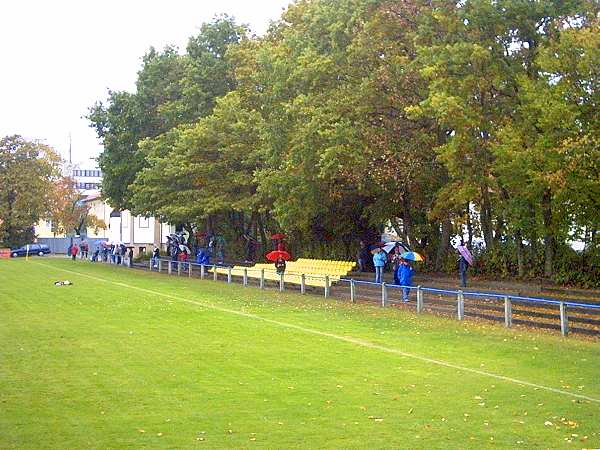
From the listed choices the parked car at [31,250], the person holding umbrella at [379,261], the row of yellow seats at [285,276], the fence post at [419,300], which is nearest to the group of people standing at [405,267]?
the person holding umbrella at [379,261]

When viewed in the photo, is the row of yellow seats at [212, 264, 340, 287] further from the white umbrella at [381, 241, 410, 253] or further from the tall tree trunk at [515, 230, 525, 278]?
the tall tree trunk at [515, 230, 525, 278]

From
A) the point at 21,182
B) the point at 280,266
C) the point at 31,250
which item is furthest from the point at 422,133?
the point at 31,250

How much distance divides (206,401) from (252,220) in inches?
1898

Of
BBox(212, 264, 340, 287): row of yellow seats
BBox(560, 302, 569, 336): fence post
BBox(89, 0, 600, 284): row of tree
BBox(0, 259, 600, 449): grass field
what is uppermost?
BBox(89, 0, 600, 284): row of tree

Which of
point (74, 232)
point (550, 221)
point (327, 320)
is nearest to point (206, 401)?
point (327, 320)

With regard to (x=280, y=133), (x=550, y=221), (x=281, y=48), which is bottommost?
(x=550, y=221)

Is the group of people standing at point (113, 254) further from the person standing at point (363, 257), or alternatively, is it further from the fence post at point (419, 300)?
the fence post at point (419, 300)

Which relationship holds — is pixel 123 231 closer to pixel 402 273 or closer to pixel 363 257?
pixel 363 257

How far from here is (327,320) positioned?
1010 inches

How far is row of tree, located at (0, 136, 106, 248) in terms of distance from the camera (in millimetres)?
98500

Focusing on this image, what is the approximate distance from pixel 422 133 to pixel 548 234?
692 cm

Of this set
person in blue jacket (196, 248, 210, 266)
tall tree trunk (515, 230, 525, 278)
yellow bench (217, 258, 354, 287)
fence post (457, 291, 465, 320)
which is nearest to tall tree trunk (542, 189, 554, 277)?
tall tree trunk (515, 230, 525, 278)

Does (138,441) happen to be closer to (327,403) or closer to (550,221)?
(327,403)

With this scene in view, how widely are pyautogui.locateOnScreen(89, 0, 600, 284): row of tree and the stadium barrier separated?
3.26 m
